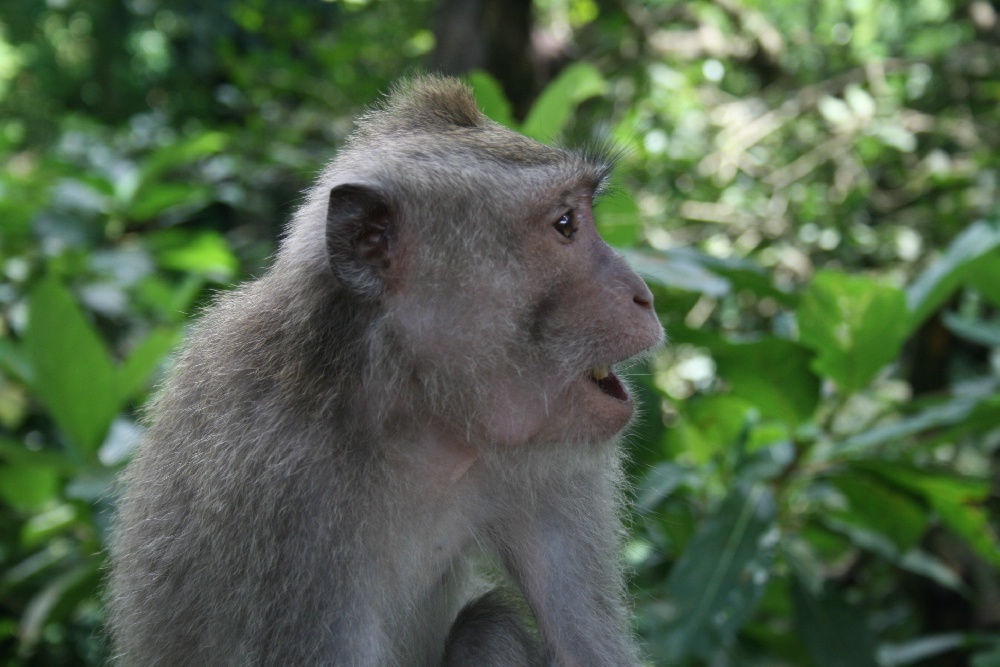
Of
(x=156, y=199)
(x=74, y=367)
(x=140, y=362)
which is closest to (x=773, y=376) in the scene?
(x=140, y=362)

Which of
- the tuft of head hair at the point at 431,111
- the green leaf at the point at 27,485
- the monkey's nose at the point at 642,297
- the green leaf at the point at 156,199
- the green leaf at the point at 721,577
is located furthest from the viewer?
the green leaf at the point at 156,199

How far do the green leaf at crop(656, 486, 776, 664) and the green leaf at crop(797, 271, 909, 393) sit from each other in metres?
0.45

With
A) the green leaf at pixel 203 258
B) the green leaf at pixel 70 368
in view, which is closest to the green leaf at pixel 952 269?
the green leaf at pixel 70 368

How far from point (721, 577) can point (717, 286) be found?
2.56ft

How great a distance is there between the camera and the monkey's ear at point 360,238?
6.56 feet

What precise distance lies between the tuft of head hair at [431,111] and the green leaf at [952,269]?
4.66 feet

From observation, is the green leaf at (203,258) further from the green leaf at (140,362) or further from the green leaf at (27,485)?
the green leaf at (27,485)

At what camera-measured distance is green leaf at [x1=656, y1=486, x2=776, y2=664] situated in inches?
105

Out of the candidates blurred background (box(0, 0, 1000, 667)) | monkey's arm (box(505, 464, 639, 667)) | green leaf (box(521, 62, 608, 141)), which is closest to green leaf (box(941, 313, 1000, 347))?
blurred background (box(0, 0, 1000, 667))

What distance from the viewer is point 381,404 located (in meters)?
2.08

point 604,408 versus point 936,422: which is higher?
point 604,408

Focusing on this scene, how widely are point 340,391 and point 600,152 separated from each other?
92 cm

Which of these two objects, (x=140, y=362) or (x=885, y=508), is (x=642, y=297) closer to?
(x=885, y=508)

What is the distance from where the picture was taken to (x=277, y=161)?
6.27 m
